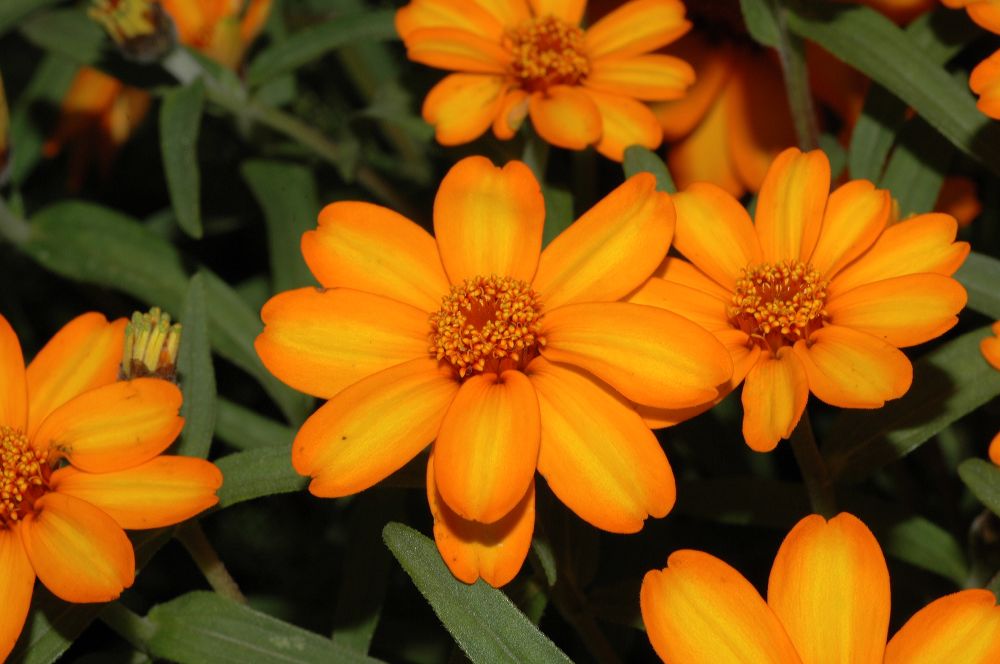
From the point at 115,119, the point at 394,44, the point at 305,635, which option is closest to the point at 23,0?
the point at 115,119

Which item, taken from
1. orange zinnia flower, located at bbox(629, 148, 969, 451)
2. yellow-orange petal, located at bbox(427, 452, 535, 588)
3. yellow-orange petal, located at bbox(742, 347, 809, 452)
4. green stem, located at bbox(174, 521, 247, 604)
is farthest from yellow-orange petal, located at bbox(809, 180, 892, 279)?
green stem, located at bbox(174, 521, 247, 604)

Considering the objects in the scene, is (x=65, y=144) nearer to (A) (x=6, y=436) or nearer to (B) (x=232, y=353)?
(B) (x=232, y=353)

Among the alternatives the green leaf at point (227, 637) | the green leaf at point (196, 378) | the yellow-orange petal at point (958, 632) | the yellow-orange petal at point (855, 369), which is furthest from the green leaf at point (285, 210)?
the yellow-orange petal at point (958, 632)

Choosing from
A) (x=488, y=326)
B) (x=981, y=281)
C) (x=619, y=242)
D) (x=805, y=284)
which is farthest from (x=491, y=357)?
(x=981, y=281)

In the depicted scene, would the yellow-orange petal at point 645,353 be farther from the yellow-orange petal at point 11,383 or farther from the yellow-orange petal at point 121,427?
the yellow-orange petal at point 11,383

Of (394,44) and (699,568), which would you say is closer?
(699,568)

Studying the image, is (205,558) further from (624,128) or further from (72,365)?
(624,128)
